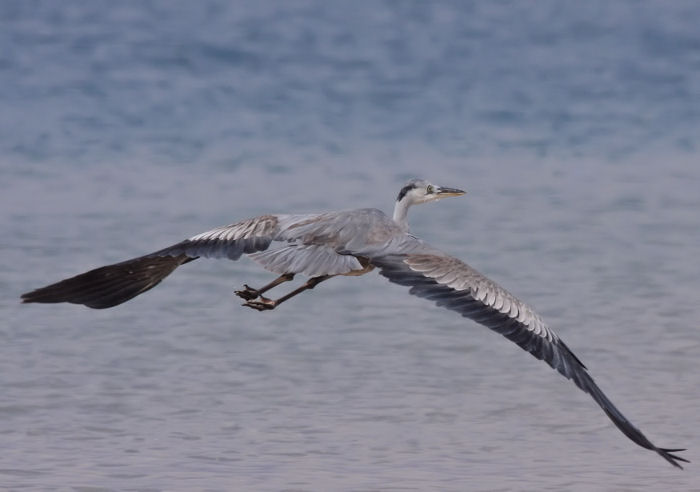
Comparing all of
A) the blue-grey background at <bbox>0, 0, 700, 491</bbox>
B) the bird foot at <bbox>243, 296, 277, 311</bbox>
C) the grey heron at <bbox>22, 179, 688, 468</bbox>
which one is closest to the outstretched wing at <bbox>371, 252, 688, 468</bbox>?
the grey heron at <bbox>22, 179, 688, 468</bbox>

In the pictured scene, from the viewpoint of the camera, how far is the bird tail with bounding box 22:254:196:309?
30.8 ft

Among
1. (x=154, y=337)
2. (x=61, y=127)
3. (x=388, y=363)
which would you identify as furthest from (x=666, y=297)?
(x=61, y=127)

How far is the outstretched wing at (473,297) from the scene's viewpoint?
353 inches

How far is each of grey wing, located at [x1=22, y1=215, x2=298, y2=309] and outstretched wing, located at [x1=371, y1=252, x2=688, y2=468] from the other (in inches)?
29.2

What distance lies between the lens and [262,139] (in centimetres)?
2084

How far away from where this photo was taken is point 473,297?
9.18 m

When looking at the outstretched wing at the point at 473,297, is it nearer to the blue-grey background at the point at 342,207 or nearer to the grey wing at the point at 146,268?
the grey wing at the point at 146,268

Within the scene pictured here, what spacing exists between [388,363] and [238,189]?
6059 mm

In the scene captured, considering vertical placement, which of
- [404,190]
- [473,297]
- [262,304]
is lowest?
[262,304]

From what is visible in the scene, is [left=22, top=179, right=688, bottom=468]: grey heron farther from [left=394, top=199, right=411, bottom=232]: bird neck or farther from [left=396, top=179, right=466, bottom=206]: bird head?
[left=396, top=179, right=466, bottom=206]: bird head

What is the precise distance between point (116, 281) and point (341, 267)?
1285 millimetres

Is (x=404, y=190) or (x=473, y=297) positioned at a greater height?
(x=404, y=190)

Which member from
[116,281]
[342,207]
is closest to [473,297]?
[116,281]

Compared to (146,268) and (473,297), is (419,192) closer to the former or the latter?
(473,297)
